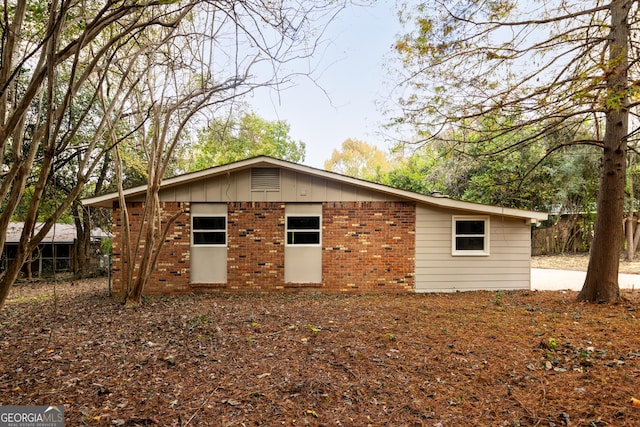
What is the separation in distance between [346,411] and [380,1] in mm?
3984

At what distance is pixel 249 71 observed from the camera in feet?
15.3

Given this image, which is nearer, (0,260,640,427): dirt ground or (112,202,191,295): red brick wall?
(0,260,640,427): dirt ground

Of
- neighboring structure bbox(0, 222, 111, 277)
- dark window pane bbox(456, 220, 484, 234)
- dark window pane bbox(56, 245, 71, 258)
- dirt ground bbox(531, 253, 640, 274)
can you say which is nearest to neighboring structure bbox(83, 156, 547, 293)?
dark window pane bbox(456, 220, 484, 234)

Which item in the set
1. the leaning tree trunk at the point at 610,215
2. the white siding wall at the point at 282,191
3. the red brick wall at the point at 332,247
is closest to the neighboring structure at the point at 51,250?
→ the red brick wall at the point at 332,247

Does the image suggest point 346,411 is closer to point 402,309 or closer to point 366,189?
point 402,309

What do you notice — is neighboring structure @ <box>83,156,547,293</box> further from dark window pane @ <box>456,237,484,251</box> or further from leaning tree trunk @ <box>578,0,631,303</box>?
leaning tree trunk @ <box>578,0,631,303</box>

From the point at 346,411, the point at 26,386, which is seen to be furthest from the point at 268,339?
the point at 26,386

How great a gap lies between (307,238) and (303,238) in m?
0.11

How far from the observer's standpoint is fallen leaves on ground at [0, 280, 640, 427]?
109 inches

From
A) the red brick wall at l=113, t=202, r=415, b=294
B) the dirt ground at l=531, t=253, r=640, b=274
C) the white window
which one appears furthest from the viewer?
the dirt ground at l=531, t=253, r=640, b=274

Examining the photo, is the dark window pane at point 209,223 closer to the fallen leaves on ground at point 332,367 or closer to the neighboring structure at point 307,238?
the neighboring structure at point 307,238

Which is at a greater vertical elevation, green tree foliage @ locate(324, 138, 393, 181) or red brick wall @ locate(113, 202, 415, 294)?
green tree foliage @ locate(324, 138, 393, 181)

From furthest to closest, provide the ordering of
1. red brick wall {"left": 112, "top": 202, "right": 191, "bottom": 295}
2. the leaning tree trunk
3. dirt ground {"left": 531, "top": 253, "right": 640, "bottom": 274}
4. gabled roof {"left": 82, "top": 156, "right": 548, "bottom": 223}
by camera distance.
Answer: dirt ground {"left": 531, "top": 253, "right": 640, "bottom": 274} → red brick wall {"left": 112, "top": 202, "right": 191, "bottom": 295} → gabled roof {"left": 82, "top": 156, "right": 548, "bottom": 223} → the leaning tree trunk

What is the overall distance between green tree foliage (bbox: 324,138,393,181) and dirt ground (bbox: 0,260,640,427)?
26.8 meters
